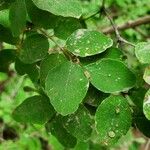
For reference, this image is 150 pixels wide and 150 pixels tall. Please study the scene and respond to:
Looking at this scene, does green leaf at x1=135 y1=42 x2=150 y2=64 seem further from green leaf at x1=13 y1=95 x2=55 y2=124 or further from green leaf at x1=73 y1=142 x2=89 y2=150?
green leaf at x1=73 y1=142 x2=89 y2=150

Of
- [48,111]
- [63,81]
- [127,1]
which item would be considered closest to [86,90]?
[63,81]

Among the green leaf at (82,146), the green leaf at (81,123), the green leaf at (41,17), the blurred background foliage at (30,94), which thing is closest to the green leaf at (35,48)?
the green leaf at (41,17)

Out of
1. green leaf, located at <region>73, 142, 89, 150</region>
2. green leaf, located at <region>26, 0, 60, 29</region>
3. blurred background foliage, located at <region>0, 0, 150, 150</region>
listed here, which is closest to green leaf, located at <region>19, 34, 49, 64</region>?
green leaf, located at <region>26, 0, 60, 29</region>

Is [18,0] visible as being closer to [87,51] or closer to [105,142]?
[87,51]

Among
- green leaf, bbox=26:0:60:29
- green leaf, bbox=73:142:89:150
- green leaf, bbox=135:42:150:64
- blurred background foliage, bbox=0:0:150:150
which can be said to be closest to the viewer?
green leaf, bbox=135:42:150:64

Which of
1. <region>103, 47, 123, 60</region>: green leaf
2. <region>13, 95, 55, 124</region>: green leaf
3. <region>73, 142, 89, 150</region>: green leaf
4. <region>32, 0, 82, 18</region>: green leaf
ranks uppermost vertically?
<region>32, 0, 82, 18</region>: green leaf

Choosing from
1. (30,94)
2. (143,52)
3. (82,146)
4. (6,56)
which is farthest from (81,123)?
(30,94)

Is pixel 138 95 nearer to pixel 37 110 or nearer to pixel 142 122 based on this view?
pixel 142 122
